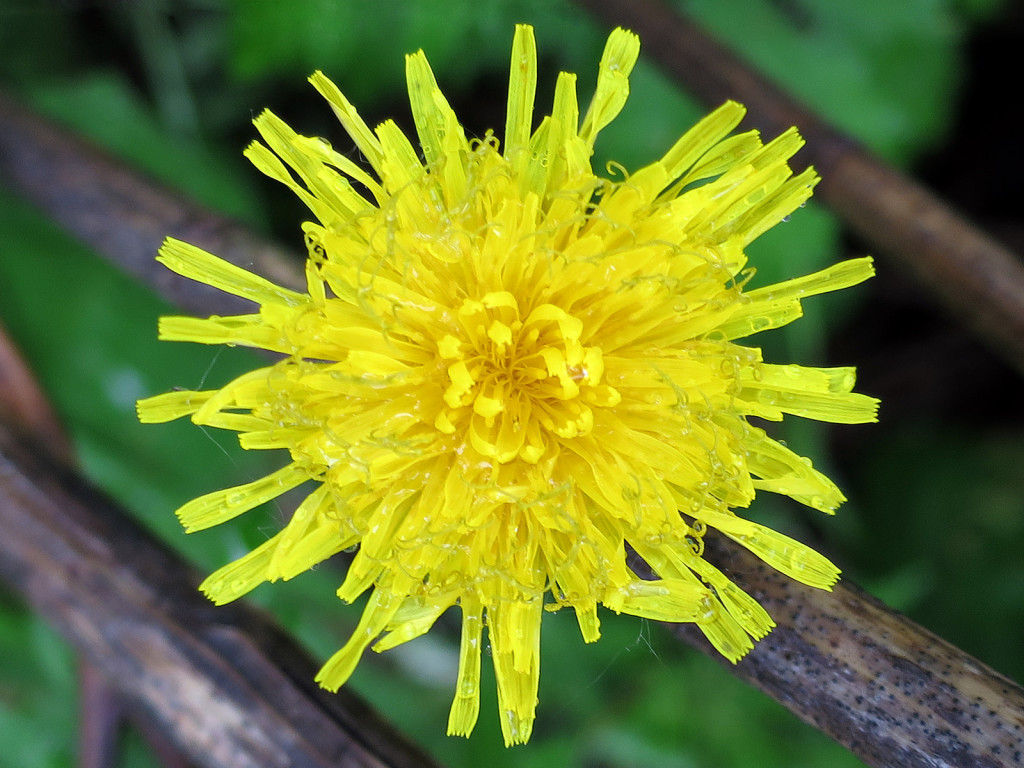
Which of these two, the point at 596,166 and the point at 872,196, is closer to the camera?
the point at 872,196

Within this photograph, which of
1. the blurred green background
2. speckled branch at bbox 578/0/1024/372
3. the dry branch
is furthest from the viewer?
the blurred green background

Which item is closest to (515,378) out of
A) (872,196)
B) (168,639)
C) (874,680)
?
(874,680)

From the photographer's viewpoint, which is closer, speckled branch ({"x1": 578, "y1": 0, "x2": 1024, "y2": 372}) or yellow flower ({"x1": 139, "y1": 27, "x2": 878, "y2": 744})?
yellow flower ({"x1": 139, "y1": 27, "x2": 878, "y2": 744})

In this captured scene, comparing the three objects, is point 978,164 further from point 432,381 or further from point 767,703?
point 432,381

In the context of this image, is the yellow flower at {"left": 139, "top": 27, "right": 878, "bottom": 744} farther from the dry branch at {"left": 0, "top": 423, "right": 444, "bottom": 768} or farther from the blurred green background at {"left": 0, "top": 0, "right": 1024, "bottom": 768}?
the blurred green background at {"left": 0, "top": 0, "right": 1024, "bottom": 768}

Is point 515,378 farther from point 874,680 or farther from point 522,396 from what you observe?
point 874,680

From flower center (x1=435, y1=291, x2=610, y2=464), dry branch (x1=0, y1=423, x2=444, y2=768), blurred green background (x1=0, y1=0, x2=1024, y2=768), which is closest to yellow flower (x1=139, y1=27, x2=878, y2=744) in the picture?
flower center (x1=435, y1=291, x2=610, y2=464)

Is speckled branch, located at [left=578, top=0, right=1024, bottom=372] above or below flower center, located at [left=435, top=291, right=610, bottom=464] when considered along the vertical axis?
above
